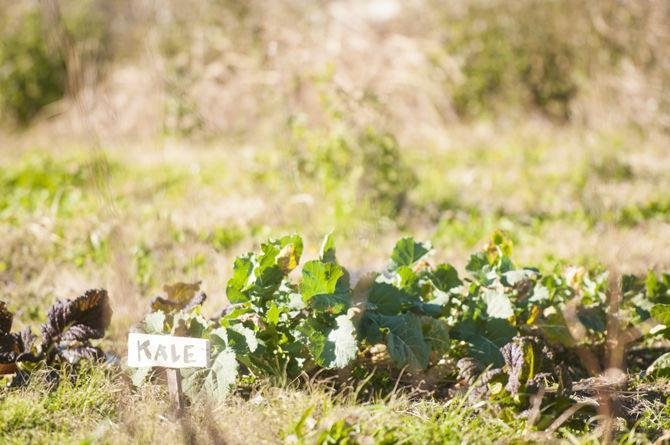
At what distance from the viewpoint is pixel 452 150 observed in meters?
6.84

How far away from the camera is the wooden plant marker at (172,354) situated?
1.94 metres

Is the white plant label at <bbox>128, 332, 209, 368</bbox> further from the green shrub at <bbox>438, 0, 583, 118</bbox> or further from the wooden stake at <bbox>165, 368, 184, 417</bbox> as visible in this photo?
the green shrub at <bbox>438, 0, 583, 118</bbox>

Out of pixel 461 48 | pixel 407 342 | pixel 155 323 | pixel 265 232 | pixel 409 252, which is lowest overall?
pixel 265 232

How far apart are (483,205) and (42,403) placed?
3594 millimetres

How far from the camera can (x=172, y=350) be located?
77.0 inches

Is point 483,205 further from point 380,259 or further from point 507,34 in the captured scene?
point 507,34

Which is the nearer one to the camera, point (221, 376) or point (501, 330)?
point (221, 376)

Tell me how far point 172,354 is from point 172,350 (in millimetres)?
12

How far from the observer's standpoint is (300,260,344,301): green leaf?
2127 mm

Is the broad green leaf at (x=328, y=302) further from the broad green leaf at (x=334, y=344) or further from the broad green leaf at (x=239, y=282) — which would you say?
the broad green leaf at (x=239, y=282)

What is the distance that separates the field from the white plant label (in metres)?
0.10

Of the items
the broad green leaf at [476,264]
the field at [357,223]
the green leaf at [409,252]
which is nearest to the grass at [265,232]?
the field at [357,223]

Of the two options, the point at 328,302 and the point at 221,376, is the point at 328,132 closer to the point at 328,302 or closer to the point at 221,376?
the point at 328,302

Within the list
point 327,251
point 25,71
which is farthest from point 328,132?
point 25,71
